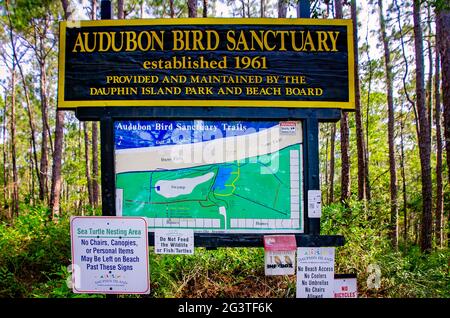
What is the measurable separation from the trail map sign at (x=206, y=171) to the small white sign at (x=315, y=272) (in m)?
0.56

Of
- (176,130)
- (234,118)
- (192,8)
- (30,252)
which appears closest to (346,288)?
(234,118)

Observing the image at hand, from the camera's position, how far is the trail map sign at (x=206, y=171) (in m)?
3.94

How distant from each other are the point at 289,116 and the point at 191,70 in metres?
1.24

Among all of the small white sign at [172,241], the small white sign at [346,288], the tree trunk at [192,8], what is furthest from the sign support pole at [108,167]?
the tree trunk at [192,8]

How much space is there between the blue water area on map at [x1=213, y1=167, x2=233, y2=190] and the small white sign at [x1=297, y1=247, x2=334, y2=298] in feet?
3.73

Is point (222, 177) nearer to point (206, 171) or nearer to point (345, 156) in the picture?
point (206, 171)

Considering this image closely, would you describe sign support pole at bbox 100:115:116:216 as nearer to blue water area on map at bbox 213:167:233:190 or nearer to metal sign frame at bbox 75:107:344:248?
metal sign frame at bbox 75:107:344:248

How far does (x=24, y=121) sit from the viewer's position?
30.5 meters

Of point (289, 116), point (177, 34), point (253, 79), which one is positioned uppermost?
point (177, 34)

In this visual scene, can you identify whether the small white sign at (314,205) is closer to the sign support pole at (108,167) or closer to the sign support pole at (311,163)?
the sign support pole at (311,163)

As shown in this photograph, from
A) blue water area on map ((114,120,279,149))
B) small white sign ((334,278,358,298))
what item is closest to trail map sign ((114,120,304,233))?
blue water area on map ((114,120,279,149))

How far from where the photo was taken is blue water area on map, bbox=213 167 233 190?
3.96 metres
